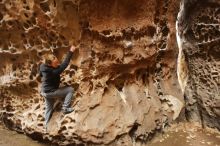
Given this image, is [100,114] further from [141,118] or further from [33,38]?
[33,38]

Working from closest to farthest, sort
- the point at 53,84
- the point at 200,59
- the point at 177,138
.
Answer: the point at 53,84, the point at 177,138, the point at 200,59

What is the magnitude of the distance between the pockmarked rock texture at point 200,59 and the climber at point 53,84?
228 cm

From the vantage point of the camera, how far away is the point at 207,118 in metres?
5.87

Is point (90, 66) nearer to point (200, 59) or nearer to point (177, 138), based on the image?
point (177, 138)

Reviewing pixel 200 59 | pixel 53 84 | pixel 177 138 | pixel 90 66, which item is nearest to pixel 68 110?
pixel 53 84

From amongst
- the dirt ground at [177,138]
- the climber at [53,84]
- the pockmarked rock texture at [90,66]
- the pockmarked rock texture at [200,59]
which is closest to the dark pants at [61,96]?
the climber at [53,84]

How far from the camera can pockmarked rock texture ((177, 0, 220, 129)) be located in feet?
18.7

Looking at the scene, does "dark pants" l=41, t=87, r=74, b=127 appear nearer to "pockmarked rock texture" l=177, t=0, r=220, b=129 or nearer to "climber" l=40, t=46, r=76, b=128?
"climber" l=40, t=46, r=76, b=128

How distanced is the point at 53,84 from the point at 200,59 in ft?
8.41

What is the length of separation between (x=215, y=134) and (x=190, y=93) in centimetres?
83

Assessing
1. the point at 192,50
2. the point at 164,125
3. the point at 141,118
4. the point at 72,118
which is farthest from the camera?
the point at 192,50

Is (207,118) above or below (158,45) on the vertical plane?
below

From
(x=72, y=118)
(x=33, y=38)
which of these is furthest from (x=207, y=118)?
(x=33, y=38)

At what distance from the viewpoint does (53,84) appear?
15.5ft
